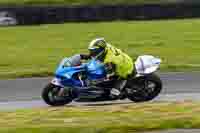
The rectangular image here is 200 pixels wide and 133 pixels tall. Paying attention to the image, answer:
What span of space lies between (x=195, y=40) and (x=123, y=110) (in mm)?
15458

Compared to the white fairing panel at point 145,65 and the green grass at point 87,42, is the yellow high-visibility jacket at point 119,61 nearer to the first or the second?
the white fairing panel at point 145,65

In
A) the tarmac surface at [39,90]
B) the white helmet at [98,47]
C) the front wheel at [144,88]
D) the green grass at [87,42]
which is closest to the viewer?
the white helmet at [98,47]

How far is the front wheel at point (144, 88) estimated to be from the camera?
13562 millimetres

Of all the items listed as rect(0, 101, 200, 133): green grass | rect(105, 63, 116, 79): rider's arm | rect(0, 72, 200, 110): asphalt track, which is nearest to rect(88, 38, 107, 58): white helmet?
rect(105, 63, 116, 79): rider's arm

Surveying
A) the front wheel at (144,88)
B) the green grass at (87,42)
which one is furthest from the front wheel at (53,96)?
the green grass at (87,42)

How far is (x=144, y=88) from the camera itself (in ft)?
44.5

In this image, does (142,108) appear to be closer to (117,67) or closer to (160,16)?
(117,67)

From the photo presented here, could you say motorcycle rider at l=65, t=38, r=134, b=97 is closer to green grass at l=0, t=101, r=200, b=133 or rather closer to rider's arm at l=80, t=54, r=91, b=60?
rider's arm at l=80, t=54, r=91, b=60

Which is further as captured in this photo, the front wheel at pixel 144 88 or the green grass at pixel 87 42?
the green grass at pixel 87 42

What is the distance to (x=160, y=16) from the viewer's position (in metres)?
30.1

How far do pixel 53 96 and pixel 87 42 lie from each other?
40.3ft

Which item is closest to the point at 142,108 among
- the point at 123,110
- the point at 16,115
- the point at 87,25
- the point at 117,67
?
the point at 123,110

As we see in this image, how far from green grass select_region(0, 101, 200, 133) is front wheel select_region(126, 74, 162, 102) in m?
2.81

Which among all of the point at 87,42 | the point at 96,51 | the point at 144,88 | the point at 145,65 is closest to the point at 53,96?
the point at 96,51
